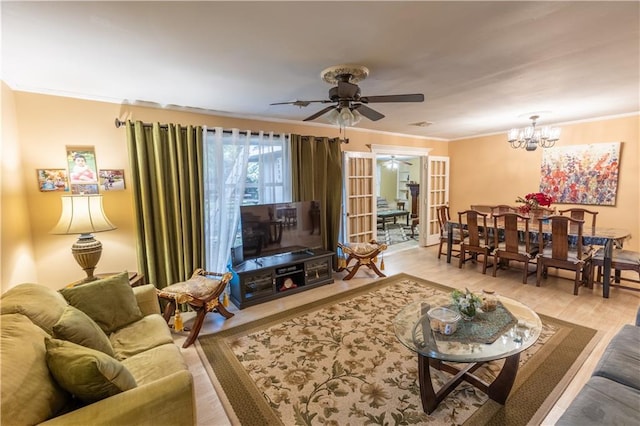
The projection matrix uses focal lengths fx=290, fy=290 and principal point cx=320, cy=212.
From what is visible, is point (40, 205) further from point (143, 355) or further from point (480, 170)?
point (480, 170)

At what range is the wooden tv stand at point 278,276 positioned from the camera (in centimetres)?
344

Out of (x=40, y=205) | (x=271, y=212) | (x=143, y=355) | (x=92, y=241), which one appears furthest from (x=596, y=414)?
(x=40, y=205)

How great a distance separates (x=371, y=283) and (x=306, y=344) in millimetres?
1729

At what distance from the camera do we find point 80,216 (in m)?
2.44

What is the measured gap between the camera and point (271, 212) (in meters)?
3.67

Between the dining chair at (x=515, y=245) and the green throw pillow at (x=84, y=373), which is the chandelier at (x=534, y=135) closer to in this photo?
the dining chair at (x=515, y=245)

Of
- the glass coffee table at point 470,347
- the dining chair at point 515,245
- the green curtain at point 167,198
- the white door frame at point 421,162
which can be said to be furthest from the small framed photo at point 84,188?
A: the dining chair at point 515,245

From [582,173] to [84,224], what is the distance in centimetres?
667

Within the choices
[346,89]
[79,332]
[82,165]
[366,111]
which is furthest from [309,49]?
[82,165]

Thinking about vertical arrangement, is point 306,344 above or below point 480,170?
below

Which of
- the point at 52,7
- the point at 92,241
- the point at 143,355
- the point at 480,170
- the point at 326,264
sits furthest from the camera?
the point at 480,170

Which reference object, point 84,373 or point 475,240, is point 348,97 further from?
point 475,240

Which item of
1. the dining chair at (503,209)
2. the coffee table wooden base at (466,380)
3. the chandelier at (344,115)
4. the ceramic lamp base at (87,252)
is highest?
the chandelier at (344,115)

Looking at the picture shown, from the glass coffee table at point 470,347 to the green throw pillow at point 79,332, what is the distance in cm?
180
